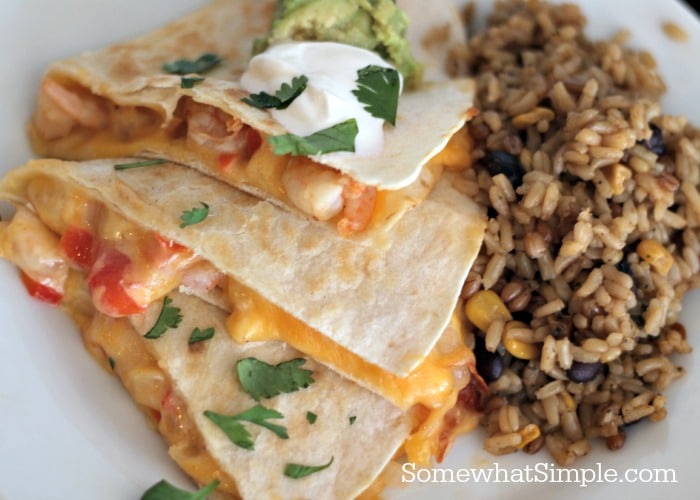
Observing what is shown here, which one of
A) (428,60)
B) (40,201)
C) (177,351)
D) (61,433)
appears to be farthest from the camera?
(428,60)

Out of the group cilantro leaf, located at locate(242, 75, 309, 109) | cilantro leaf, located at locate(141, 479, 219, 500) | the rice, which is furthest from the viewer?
the rice

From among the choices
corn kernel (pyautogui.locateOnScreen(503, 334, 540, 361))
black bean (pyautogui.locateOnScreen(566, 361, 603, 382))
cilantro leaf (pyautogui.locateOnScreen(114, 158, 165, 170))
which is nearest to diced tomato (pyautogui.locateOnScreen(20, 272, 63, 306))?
cilantro leaf (pyautogui.locateOnScreen(114, 158, 165, 170))

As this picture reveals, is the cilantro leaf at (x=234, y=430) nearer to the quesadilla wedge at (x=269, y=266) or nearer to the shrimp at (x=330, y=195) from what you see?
the quesadilla wedge at (x=269, y=266)

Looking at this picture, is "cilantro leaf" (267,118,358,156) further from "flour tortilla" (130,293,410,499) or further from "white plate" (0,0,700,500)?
"white plate" (0,0,700,500)

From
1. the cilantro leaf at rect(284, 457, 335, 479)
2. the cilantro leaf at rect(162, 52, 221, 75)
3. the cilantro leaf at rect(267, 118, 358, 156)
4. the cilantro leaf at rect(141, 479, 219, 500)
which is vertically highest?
the cilantro leaf at rect(267, 118, 358, 156)

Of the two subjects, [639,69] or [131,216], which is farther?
[639,69]

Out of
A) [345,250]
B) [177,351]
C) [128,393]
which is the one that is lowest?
[128,393]

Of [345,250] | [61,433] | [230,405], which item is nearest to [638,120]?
[345,250]

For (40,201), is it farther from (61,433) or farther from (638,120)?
(638,120)
